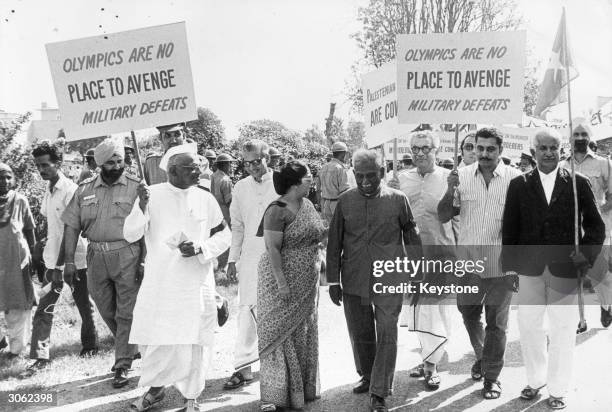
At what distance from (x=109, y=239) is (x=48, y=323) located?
1.16 metres

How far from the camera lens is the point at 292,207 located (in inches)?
192

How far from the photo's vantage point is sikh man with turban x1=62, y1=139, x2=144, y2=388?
18.7 feet

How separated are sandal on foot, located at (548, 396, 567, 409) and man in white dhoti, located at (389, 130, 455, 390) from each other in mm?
977

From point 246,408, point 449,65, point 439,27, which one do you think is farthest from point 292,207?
point 439,27

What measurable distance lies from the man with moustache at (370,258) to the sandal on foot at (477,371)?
0.96 meters

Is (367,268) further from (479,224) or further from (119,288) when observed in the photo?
(119,288)

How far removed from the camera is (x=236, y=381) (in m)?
5.45

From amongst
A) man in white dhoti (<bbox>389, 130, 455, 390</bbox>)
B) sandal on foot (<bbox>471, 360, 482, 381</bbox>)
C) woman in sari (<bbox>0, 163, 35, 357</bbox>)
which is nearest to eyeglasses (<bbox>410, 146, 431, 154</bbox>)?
man in white dhoti (<bbox>389, 130, 455, 390</bbox>)

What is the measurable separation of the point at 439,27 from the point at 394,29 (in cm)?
161

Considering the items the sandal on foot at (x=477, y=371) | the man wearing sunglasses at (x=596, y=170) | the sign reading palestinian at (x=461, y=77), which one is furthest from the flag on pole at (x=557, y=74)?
the sandal on foot at (x=477, y=371)

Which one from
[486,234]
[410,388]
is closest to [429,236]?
[486,234]

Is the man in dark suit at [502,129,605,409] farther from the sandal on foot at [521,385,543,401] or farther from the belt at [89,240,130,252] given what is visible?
the belt at [89,240,130,252]

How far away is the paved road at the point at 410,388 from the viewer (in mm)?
4840

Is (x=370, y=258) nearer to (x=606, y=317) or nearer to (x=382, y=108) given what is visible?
(x=382, y=108)
